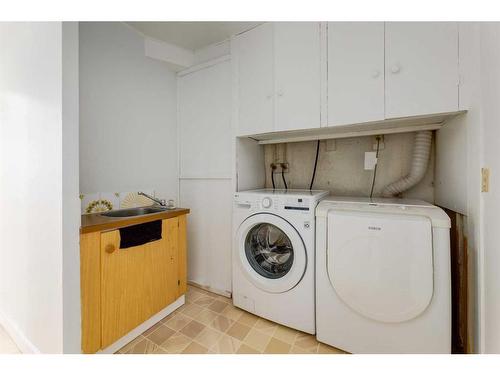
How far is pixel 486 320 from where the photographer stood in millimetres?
981

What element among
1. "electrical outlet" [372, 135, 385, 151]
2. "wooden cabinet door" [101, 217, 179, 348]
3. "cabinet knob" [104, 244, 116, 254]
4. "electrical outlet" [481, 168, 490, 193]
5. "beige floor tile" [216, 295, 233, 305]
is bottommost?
"beige floor tile" [216, 295, 233, 305]

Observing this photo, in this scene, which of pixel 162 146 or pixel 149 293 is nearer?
pixel 149 293

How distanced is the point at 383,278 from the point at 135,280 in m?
1.51

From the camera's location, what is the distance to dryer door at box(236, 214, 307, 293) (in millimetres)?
1425

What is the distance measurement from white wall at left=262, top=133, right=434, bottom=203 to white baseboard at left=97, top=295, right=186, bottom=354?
1378 millimetres

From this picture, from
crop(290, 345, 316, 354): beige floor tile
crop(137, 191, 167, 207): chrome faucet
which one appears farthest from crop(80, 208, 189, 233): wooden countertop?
crop(290, 345, 316, 354): beige floor tile

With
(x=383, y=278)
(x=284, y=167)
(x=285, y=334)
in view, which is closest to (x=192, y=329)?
(x=285, y=334)

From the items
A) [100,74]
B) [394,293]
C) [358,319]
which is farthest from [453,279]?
[100,74]

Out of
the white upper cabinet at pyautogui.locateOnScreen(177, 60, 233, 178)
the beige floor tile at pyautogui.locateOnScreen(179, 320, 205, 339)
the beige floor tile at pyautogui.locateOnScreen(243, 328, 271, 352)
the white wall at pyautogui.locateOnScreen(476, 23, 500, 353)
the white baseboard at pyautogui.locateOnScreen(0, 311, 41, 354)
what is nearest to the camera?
the white wall at pyautogui.locateOnScreen(476, 23, 500, 353)

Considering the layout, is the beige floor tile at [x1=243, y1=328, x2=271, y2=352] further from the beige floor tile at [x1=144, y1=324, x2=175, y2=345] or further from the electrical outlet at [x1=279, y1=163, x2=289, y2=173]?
the electrical outlet at [x1=279, y1=163, x2=289, y2=173]

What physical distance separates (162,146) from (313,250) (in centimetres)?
171
